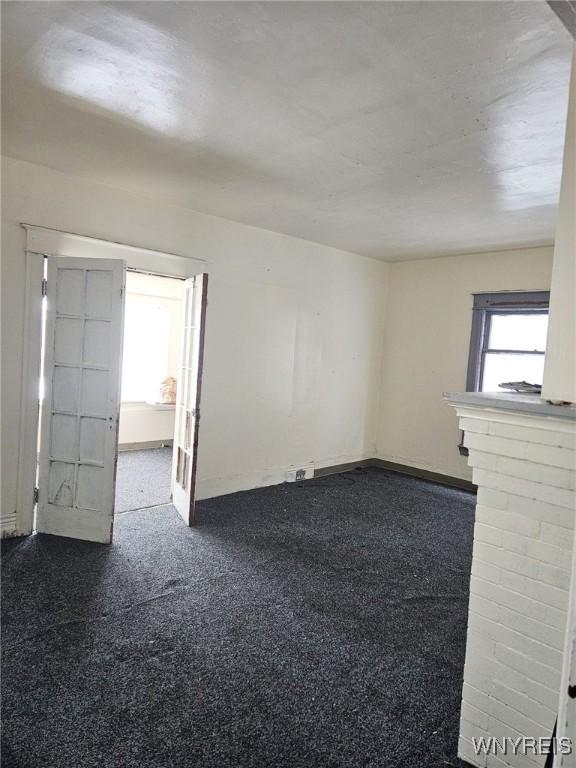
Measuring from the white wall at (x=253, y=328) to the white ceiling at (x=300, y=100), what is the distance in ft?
1.01

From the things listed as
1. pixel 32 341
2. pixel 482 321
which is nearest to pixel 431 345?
pixel 482 321

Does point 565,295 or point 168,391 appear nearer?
point 565,295

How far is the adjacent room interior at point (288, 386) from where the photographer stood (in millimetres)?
1660

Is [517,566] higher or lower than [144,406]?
higher

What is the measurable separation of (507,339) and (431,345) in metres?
0.88

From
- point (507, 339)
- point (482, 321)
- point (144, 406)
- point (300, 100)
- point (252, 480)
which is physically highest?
point (300, 100)

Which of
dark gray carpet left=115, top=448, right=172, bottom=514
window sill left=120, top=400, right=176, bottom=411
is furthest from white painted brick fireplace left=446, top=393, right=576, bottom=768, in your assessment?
window sill left=120, top=400, right=176, bottom=411

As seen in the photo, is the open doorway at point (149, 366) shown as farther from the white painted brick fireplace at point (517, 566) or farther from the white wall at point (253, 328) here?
the white painted brick fireplace at point (517, 566)

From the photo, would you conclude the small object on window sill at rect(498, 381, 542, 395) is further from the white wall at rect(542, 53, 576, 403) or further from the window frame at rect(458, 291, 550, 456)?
the window frame at rect(458, 291, 550, 456)

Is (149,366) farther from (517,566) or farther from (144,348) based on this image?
(517,566)

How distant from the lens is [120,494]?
4.61 metres

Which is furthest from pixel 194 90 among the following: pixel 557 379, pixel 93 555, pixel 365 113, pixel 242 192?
pixel 93 555

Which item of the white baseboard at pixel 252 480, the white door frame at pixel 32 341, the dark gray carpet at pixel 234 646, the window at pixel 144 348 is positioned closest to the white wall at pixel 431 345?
the white baseboard at pixel 252 480

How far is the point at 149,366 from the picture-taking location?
6848 millimetres
